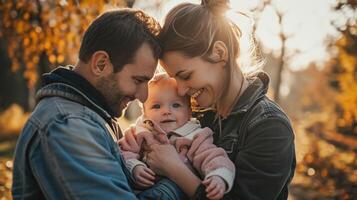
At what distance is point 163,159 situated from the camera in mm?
3613

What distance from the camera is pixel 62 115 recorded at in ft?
9.73

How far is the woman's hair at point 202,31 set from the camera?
3.74m

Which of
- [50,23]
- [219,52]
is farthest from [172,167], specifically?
[50,23]

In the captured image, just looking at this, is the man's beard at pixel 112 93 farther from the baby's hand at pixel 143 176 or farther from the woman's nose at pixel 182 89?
the woman's nose at pixel 182 89

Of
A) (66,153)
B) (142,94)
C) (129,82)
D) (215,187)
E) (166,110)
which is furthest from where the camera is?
(166,110)

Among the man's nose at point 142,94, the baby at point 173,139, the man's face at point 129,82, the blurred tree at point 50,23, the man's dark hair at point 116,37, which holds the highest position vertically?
the man's dark hair at point 116,37

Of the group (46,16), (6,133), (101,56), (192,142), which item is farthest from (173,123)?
(6,133)

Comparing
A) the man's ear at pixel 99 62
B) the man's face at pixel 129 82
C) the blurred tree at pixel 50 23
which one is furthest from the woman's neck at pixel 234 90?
the blurred tree at pixel 50 23

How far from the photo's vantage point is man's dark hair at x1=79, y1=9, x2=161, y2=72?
3332 millimetres

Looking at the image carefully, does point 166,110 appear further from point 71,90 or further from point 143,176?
point 71,90

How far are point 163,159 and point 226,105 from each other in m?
0.61

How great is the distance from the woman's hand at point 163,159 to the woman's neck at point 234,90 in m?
0.47

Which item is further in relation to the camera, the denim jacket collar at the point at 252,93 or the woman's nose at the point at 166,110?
the woman's nose at the point at 166,110

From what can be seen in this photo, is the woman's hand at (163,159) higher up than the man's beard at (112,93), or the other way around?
the man's beard at (112,93)
